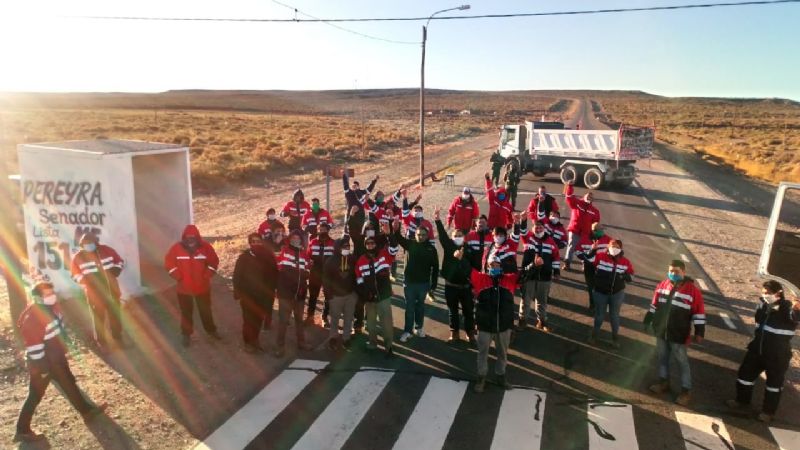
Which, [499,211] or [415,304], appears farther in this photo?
[499,211]

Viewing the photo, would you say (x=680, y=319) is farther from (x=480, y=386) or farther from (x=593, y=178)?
(x=593, y=178)

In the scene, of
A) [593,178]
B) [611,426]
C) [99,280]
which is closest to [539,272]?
[611,426]

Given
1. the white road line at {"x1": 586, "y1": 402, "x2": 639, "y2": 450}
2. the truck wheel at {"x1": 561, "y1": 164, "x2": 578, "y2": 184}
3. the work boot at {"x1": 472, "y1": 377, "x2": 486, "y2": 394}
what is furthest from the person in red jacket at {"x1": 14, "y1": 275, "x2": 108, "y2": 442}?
the truck wheel at {"x1": 561, "y1": 164, "x2": 578, "y2": 184}

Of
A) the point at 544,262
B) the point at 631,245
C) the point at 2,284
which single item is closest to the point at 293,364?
the point at 544,262

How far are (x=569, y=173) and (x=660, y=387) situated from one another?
19.0 metres

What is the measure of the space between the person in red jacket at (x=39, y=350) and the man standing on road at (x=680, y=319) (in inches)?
282

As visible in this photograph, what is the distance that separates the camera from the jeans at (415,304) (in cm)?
826

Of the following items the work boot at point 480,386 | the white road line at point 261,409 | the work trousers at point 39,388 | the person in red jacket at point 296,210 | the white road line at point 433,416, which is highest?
the person in red jacket at point 296,210

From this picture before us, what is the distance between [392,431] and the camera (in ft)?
19.9

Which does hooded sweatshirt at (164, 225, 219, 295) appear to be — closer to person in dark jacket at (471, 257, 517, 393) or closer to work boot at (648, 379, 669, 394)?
person in dark jacket at (471, 257, 517, 393)

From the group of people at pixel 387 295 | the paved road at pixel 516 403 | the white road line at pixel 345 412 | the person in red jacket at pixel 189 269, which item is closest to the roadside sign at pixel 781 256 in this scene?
the group of people at pixel 387 295

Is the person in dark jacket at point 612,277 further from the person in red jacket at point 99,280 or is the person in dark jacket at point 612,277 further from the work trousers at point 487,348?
the person in red jacket at point 99,280

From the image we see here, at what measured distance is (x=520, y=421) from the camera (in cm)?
628

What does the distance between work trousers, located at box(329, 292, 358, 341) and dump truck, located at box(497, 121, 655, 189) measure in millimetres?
16591
